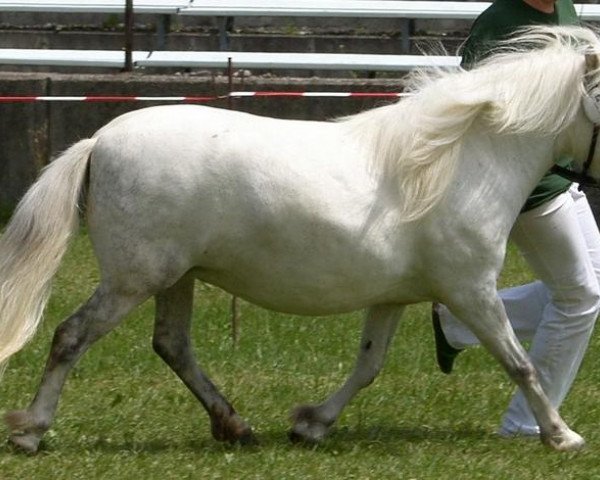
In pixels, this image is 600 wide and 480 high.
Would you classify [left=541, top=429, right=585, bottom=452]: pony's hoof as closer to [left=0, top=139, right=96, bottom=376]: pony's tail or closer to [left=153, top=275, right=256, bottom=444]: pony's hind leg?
[left=153, top=275, right=256, bottom=444]: pony's hind leg

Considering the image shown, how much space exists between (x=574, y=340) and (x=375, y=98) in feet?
17.0

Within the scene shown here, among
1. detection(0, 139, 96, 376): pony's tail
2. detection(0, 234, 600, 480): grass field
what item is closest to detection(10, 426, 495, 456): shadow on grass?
detection(0, 234, 600, 480): grass field

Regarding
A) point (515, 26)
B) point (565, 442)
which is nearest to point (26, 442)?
point (565, 442)

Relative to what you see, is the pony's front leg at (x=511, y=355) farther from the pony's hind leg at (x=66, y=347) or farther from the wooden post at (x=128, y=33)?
the wooden post at (x=128, y=33)

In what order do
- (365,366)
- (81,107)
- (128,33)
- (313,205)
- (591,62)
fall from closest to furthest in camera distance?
(313,205) < (591,62) < (365,366) < (81,107) < (128,33)

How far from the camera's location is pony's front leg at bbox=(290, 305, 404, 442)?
694 centimetres

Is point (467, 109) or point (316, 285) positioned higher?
point (467, 109)

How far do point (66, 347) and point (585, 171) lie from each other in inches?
87.3

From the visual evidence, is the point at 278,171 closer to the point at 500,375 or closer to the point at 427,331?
the point at 500,375

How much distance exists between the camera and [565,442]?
6.75 meters

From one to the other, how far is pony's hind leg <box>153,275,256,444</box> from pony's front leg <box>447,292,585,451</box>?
1.05 metres

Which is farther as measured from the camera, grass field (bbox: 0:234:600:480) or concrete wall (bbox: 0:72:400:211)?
concrete wall (bbox: 0:72:400:211)

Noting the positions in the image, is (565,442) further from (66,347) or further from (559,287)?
(66,347)

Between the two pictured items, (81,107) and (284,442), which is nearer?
(284,442)
